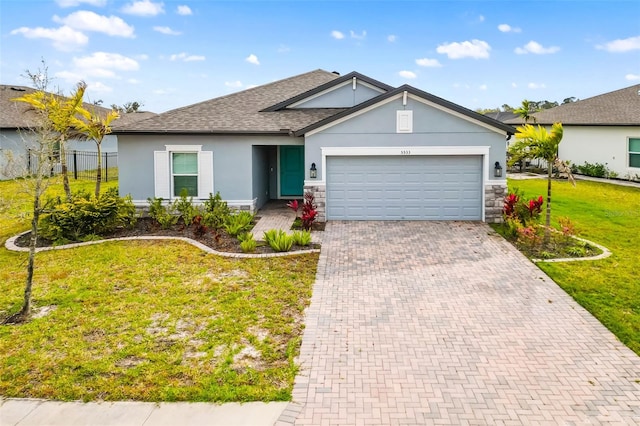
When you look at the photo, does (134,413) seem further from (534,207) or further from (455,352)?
(534,207)

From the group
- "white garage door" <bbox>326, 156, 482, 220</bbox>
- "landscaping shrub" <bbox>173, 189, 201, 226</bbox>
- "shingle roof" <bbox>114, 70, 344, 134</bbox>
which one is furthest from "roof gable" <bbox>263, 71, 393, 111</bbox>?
"landscaping shrub" <bbox>173, 189, 201, 226</bbox>

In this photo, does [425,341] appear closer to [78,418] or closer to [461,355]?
[461,355]

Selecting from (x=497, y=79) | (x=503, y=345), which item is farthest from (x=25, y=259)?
(x=497, y=79)

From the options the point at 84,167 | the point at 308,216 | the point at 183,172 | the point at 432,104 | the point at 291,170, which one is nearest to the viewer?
the point at 308,216

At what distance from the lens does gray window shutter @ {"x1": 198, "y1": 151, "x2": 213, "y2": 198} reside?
15766 millimetres

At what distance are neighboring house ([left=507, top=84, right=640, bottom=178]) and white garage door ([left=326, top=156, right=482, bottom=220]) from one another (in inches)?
539

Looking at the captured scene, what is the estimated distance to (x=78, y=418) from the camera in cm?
496

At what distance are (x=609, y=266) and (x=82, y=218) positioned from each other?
1282 centimetres

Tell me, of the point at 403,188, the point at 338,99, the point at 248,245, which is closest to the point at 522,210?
the point at 403,188

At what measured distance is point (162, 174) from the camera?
15727 mm

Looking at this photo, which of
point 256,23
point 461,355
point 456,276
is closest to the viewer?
point 461,355

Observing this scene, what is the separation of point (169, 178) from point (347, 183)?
5901mm

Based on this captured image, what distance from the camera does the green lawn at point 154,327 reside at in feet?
18.3

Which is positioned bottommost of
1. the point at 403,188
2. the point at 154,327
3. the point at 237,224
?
the point at 154,327
